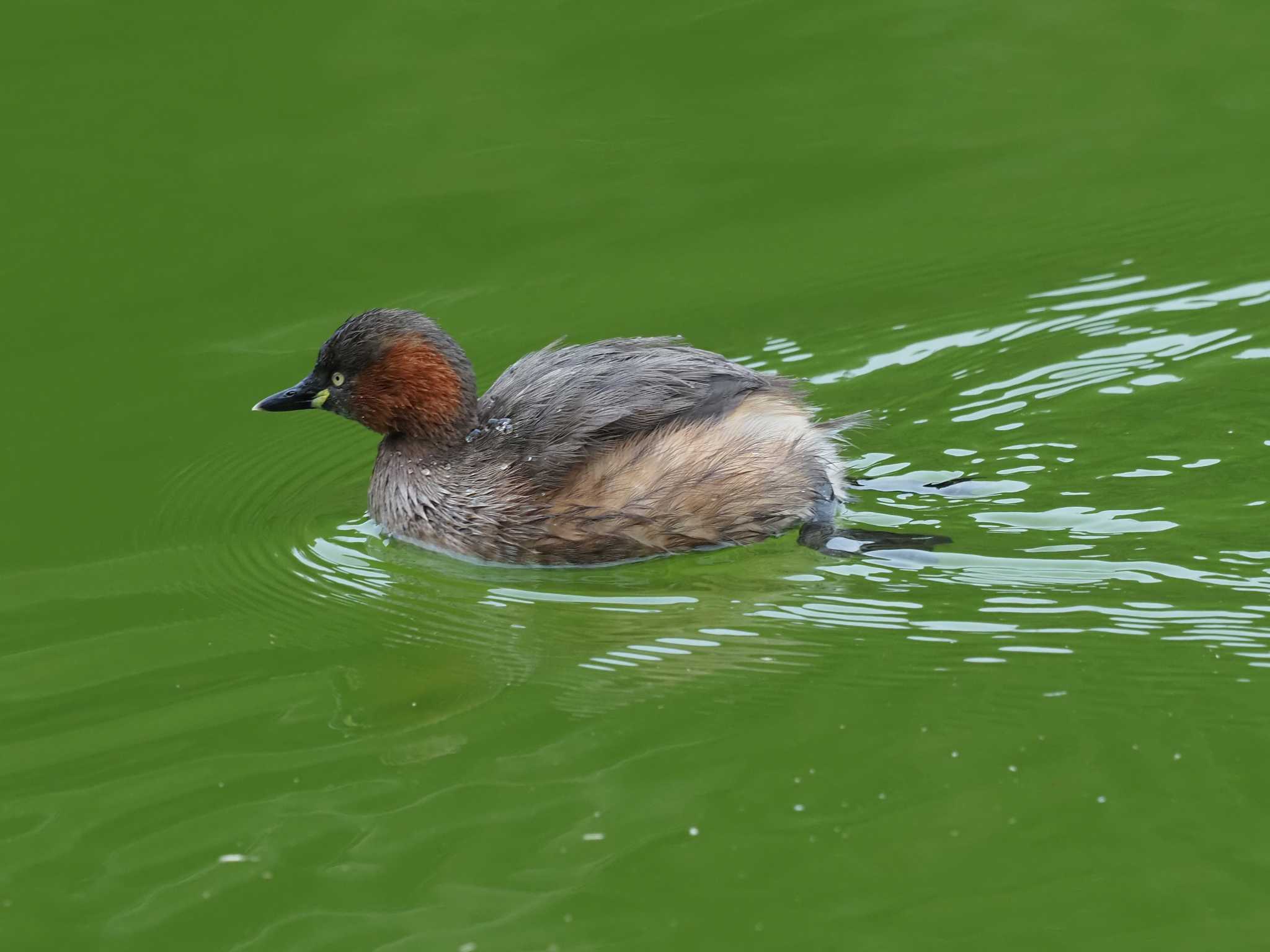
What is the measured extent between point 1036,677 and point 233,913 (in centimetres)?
239

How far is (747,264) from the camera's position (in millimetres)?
9242

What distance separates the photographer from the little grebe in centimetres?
682

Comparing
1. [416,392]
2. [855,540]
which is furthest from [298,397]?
[855,540]

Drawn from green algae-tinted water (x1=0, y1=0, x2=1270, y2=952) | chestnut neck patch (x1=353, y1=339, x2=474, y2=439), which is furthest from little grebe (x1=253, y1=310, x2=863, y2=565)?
green algae-tinted water (x1=0, y1=0, x2=1270, y2=952)

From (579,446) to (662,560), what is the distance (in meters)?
0.52

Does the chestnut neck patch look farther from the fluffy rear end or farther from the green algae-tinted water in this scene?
the fluffy rear end

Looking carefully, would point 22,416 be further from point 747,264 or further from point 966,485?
point 966,485

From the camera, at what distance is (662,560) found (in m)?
6.85

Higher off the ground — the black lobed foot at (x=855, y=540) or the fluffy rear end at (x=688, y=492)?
the fluffy rear end at (x=688, y=492)

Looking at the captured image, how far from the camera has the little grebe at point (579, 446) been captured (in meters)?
6.82

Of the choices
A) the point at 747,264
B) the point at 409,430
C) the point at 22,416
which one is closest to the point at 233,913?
the point at 409,430

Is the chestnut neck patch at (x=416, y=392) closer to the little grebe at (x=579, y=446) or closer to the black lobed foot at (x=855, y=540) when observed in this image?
the little grebe at (x=579, y=446)

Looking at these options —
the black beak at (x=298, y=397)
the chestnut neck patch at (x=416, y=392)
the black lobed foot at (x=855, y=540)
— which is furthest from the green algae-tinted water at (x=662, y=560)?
the chestnut neck patch at (x=416, y=392)

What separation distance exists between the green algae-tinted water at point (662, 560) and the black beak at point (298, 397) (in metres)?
0.42
